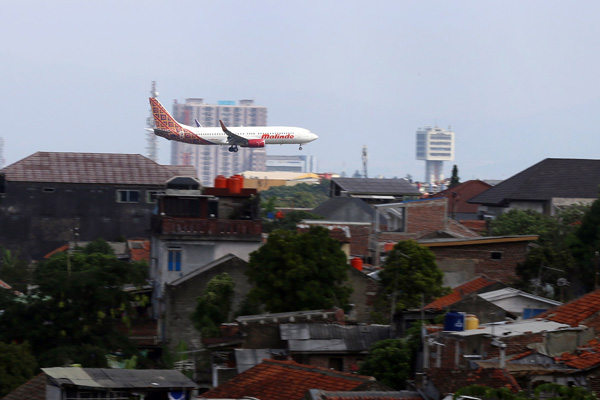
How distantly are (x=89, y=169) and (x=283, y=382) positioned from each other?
7608 centimetres

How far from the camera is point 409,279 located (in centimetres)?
4081

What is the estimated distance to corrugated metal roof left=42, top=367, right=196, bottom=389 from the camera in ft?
72.7

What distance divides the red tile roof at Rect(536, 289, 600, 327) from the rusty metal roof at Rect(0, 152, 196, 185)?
7012 cm

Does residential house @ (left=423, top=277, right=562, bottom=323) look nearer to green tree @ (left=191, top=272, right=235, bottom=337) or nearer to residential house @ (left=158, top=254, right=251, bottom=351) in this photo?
green tree @ (left=191, top=272, right=235, bottom=337)

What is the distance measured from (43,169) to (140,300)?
53.3m

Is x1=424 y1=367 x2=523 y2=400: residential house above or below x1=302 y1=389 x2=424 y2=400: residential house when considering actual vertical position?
above

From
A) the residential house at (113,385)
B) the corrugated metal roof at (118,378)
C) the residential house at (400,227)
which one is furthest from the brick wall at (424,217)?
the residential house at (113,385)

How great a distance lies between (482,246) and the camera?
49.2 m

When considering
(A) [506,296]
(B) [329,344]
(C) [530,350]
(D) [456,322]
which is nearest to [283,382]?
(D) [456,322]

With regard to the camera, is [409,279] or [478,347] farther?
[409,279]

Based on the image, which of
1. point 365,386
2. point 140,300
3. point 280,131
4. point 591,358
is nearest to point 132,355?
point 140,300

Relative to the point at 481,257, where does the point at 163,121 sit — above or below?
above

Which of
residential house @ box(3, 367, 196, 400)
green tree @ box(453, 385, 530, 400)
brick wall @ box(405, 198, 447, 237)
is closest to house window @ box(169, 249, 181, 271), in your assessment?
brick wall @ box(405, 198, 447, 237)

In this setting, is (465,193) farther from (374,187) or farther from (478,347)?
(478,347)
